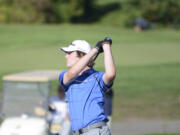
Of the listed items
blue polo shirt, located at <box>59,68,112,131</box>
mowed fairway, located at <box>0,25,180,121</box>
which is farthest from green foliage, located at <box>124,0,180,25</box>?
blue polo shirt, located at <box>59,68,112,131</box>

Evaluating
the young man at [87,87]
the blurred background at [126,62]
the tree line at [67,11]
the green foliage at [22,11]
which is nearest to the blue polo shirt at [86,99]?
the young man at [87,87]

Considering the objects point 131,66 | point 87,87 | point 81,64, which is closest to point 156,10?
point 131,66

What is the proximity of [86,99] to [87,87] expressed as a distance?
0.10 m

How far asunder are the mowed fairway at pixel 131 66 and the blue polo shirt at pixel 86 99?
8.89 metres

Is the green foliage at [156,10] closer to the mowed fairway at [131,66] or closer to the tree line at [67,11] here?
the tree line at [67,11]

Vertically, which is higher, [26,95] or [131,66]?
[131,66]

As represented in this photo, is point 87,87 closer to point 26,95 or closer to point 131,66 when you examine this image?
point 26,95

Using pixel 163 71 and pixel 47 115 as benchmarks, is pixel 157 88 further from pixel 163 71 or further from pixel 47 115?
pixel 47 115

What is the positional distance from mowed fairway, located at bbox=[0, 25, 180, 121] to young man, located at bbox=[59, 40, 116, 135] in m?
8.88

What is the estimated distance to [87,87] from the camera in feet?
13.4

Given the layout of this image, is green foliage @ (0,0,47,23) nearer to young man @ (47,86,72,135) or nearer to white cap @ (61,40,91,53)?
→ young man @ (47,86,72,135)

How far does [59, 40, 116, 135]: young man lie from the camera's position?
13.0 ft

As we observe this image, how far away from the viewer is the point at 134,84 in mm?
16500

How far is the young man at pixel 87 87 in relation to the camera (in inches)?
156
